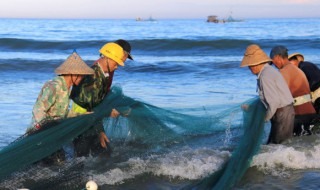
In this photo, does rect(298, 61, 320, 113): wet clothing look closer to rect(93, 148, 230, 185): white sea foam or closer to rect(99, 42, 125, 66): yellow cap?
rect(93, 148, 230, 185): white sea foam

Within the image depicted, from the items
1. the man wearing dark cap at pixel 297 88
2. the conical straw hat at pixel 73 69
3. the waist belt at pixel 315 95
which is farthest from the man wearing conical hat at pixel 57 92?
the waist belt at pixel 315 95

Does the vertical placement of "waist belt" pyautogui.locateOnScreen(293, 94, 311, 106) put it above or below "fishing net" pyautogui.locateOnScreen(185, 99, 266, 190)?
above

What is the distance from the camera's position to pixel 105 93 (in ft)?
18.7

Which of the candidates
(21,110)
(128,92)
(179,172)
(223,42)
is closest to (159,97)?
(128,92)

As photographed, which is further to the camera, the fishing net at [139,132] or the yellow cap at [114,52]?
the yellow cap at [114,52]

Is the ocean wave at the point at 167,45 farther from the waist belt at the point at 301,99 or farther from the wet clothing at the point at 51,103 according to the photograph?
the wet clothing at the point at 51,103

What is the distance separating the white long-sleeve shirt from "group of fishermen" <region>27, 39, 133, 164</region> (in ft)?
5.11

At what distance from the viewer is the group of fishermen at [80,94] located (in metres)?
5.00

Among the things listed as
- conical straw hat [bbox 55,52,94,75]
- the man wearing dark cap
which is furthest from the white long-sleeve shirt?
conical straw hat [bbox 55,52,94,75]

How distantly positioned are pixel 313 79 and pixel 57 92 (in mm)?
4082

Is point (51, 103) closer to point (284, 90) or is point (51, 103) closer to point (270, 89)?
point (270, 89)

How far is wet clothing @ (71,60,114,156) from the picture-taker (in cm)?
546

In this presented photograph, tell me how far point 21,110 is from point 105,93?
193 inches

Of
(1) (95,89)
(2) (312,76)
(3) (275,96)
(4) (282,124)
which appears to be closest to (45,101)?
(1) (95,89)
